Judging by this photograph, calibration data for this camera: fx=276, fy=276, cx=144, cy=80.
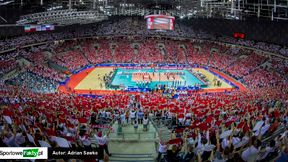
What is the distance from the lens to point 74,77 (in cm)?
4844

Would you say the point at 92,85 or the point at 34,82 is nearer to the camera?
the point at 34,82

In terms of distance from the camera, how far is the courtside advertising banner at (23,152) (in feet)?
25.5

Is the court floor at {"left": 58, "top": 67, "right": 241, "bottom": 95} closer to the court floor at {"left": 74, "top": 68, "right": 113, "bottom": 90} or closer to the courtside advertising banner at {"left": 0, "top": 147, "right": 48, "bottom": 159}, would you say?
the court floor at {"left": 74, "top": 68, "right": 113, "bottom": 90}

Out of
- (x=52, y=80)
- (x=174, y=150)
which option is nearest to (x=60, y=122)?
(x=174, y=150)

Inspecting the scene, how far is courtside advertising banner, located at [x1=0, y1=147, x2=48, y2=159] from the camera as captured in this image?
25.5 ft

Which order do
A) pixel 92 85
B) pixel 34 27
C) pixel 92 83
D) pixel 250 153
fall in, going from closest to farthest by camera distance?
pixel 250 153 → pixel 34 27 → pixel 92 85 → pixel 92 83

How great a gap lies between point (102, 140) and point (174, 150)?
3.14 m

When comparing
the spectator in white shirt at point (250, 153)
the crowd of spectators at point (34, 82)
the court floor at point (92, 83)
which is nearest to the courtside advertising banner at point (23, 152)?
the spectator in white shirt at point (250, 153)

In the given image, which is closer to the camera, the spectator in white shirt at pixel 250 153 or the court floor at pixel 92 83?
the spectator in white shirt at pixel 250 153

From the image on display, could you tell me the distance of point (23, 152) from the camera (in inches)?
314

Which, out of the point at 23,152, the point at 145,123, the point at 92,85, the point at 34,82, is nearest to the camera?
the point at 23,152

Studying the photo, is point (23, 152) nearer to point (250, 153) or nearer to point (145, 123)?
point (250, 153)

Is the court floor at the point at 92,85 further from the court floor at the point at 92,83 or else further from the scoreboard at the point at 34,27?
the scoreboard at the point at 34,27

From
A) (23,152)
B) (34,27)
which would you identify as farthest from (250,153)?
(34,27)
